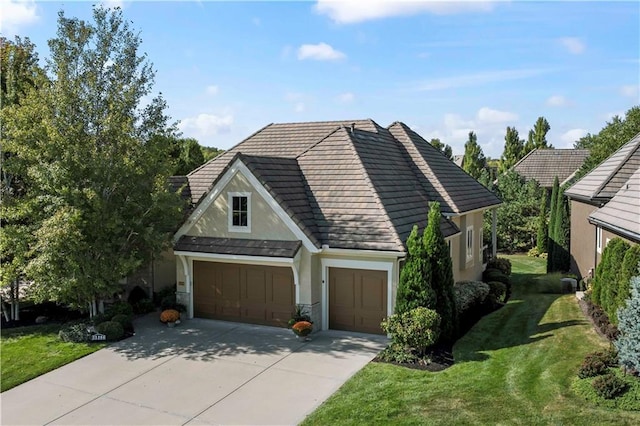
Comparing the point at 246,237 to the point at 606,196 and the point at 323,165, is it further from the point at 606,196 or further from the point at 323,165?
the point at 606,196

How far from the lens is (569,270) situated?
1062 inches

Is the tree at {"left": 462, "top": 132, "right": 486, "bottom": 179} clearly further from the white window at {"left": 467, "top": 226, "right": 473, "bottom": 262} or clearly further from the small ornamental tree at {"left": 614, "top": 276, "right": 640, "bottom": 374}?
the small ornamental tree at {"left": 614, "top": 276, "right": 640, "bottom": 374}

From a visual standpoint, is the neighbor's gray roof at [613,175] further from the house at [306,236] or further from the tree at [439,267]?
the tree at [439,267]

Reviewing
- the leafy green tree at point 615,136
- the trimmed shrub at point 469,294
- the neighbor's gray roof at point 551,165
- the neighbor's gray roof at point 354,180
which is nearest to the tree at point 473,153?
the neighbor's gray roof at point 551,165

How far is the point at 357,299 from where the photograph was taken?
15.4m

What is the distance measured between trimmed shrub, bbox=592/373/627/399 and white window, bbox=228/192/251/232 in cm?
1026

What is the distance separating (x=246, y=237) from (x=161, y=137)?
410 cm

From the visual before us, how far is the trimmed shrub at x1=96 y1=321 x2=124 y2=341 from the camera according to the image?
1478cm

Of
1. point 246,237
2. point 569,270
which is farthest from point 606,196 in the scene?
point 246,237

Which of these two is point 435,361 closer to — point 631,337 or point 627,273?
point 631,337

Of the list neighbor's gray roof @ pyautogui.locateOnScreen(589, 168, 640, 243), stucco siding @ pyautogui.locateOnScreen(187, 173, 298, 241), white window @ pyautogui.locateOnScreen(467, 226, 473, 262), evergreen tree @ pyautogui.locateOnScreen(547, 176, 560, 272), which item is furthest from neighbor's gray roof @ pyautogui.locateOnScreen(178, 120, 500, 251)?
evergreen tree @ pyautogui.locateOnScreen(547, 176, 560, 272)

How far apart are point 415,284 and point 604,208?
32.1ft

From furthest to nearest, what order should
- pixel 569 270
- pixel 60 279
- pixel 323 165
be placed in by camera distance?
pixel 569 270, pixel 323 165, pixel 60 279

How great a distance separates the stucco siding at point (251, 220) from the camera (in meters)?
15.8
